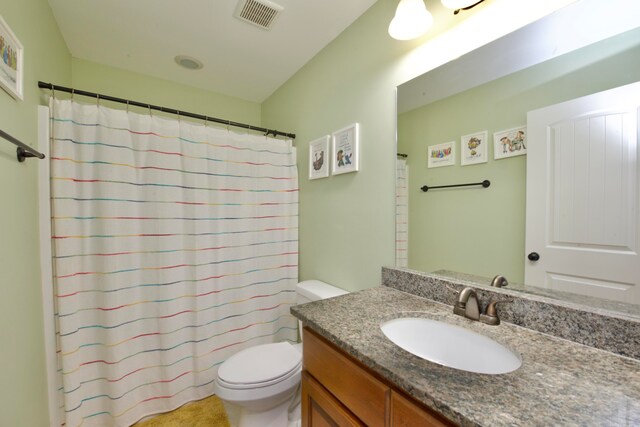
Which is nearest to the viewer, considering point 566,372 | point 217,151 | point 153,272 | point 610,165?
point 566,372

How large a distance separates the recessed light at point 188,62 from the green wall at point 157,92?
319 mm

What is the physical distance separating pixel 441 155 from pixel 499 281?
56 cm

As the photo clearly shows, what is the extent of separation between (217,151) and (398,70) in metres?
1.22

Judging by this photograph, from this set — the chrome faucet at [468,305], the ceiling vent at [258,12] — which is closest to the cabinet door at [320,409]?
the chrome faucet at [468,305]

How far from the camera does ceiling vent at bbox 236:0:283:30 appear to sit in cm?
140

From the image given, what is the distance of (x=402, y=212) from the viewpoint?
1291 mm

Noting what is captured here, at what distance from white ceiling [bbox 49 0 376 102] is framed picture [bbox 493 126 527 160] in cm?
104

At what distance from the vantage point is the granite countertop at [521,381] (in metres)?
0.48

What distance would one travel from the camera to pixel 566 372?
607mm

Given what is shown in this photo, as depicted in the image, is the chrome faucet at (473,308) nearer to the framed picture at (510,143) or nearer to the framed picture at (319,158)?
the framed picture at (510,143)

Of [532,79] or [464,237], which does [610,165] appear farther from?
[464,237]

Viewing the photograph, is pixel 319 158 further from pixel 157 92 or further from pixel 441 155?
pixel 157 92

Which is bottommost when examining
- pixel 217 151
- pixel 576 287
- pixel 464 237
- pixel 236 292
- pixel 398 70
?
pixel 236 292

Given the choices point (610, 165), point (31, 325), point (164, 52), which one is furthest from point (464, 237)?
point (164, 52)
